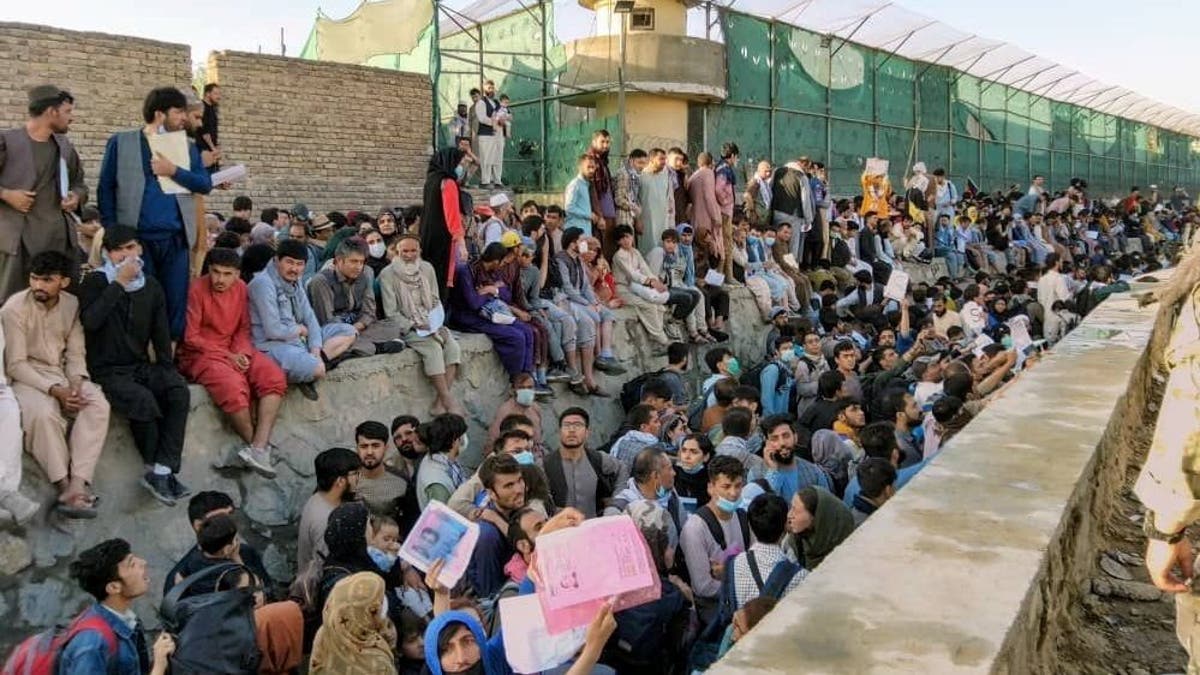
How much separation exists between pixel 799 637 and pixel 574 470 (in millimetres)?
3962

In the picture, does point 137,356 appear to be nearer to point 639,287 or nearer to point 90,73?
point 639,287

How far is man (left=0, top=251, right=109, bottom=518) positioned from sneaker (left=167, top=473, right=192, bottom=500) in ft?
1.26

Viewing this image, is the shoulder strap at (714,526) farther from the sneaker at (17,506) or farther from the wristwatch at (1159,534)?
the sneaker at (17,506)

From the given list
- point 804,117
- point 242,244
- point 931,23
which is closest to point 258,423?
point 242,244

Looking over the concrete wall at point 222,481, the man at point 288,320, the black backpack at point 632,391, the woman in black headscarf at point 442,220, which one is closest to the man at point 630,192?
the black backpack at point 632,391

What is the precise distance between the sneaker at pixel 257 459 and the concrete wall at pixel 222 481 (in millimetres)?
98

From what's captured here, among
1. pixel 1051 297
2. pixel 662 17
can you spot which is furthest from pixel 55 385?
pixel 662 17

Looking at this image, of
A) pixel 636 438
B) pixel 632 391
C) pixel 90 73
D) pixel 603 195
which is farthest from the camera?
pixel 90 73

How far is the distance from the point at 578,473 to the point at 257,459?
194 cm

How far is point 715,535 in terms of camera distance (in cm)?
480

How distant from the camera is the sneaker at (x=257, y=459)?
5609 mm

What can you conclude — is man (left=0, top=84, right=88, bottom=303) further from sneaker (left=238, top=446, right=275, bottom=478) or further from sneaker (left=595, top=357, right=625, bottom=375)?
sneaker (left=595, top=357, right=625, bottom=375)

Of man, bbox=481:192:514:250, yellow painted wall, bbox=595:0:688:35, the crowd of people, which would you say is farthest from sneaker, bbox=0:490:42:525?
yellow painted wall, bbox=595:0:688:35

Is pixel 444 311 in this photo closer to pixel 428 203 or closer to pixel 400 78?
pixel 428 203
